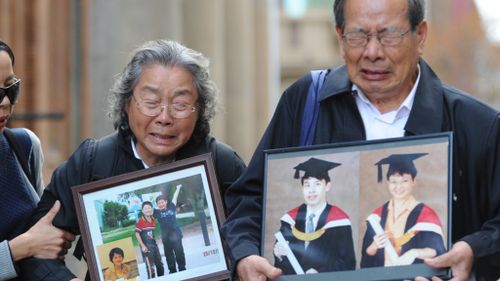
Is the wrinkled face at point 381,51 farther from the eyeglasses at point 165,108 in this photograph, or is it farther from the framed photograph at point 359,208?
the eyeglasses at point 165,108

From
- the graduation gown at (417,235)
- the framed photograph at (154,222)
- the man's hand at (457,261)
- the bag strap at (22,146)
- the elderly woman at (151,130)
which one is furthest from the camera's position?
the bag strap at (22,146)

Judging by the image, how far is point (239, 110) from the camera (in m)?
21.5

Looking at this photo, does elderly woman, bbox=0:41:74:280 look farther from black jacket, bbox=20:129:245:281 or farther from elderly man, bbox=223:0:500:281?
elderly man, bbox=223:0:500:281

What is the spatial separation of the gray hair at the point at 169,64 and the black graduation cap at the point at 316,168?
2.86 feet

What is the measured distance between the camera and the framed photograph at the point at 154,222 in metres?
5.51


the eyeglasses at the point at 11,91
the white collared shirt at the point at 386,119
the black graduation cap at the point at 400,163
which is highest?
the eyeglasses at the point at 11,91

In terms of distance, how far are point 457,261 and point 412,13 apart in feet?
3.43

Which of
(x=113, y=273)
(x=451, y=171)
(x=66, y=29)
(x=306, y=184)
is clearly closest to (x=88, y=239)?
(x=113, y=273)

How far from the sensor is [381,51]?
4977 millimetres

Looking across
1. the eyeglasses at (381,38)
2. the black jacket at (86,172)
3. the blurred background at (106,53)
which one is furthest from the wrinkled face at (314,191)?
the blurred background at (106,53)

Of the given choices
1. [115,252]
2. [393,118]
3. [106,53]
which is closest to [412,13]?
[393,118]

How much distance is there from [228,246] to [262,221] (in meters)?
0.18

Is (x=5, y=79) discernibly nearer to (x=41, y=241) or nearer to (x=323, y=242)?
(x=41, y=241)

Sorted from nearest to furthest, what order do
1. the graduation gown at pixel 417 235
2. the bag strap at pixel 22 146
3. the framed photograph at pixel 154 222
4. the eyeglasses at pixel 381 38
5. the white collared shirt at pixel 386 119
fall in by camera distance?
the graduation gown at pixel 417 235 → the eyeglasses at pixel 381 38 → the white collared shirt at pixel 386 119 → the framed photograph at pixel 154 222 → the bag strap at pixel 22 146
